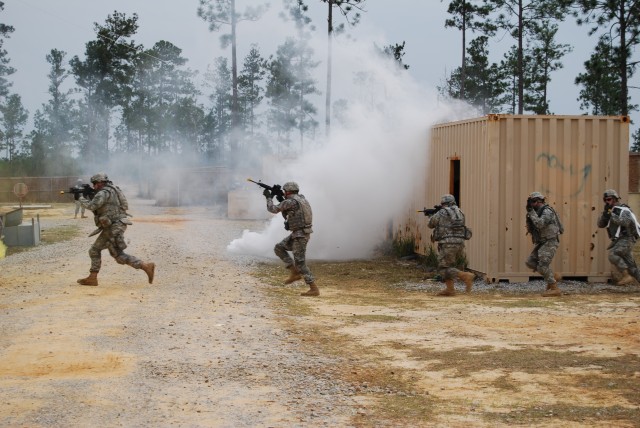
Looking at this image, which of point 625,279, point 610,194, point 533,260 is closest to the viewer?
point 533,260

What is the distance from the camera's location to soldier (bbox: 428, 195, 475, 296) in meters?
13.1

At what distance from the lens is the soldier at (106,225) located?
12820 millimetres

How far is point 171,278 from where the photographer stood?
14414 millimetres

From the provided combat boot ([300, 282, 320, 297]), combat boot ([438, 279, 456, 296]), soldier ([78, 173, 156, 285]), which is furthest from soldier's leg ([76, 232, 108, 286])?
combat boot ([438, 279, 456, 296])

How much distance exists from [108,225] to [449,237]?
16.7ft

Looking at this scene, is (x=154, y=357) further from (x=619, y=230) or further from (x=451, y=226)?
(x=619, y=230)

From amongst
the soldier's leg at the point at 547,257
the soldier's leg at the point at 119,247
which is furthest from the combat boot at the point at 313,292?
the soldier's leg at the point at 547,257

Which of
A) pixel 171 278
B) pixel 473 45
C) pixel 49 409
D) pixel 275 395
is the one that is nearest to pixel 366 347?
pixel 275 395

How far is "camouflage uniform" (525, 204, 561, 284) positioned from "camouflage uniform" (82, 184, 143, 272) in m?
5.97

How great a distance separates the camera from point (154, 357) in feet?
27.0

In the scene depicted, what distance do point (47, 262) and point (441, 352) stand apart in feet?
33.4

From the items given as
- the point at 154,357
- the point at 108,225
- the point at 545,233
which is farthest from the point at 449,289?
the point at 154,357

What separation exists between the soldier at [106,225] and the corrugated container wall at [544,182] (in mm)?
5722

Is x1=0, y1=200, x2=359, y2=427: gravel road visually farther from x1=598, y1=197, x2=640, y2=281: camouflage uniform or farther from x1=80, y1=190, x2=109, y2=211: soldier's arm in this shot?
x1=598, y1=197, x2=640, y2=281: camouflage uniform
